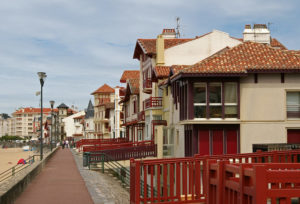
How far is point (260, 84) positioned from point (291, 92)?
1.72 meters

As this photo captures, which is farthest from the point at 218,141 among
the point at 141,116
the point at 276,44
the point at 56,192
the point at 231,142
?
the point at 141,116

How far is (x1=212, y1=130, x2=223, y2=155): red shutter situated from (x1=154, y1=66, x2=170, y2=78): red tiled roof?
10.9 m

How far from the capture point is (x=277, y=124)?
25391 mm

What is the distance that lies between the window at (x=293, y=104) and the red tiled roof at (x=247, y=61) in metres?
1.56

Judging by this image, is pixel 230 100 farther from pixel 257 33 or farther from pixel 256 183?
pixel 256 183

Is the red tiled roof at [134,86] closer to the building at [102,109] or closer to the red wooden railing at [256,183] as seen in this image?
the building at [102,109]

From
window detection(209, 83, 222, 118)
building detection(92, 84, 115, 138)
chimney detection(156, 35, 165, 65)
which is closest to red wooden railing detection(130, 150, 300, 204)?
window detection(209, 83, 222, 118)

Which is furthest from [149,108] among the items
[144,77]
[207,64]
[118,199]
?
[118,199]

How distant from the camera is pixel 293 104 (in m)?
25.6

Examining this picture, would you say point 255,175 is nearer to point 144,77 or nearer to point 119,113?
point 144,77

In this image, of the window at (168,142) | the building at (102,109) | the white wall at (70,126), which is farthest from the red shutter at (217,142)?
the white wall at (70,126)

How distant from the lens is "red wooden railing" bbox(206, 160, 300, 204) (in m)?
6.50

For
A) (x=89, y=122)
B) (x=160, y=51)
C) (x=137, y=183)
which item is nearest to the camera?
(x=137, y=183)

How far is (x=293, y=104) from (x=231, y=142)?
3.76m
